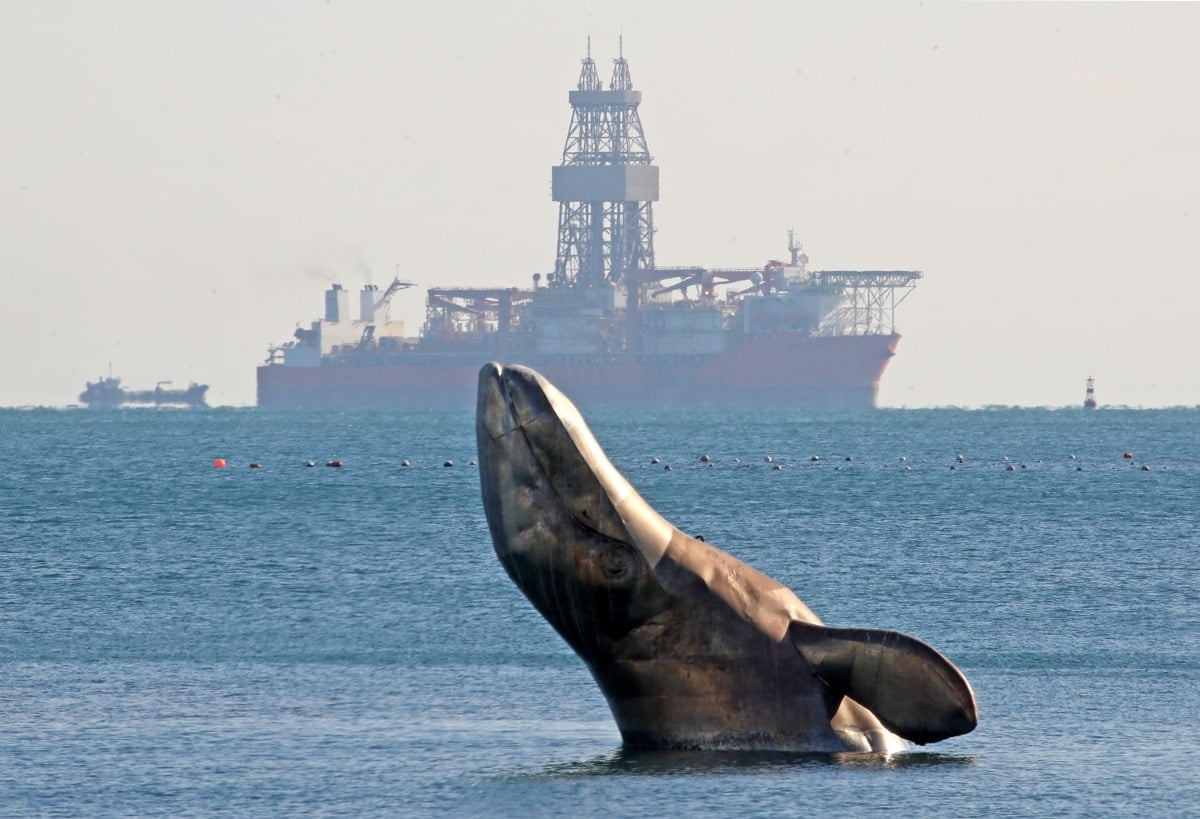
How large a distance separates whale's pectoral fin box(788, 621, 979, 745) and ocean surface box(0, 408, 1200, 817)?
0.77 m

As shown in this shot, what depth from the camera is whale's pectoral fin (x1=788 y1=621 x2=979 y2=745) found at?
19.5 metres

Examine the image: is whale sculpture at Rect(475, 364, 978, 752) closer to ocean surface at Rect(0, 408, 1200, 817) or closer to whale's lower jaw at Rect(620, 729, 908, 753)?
whale's lower jaw at Rect(620, 729, 908, 753)

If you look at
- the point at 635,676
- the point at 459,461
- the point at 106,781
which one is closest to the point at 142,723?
the point at 106,781

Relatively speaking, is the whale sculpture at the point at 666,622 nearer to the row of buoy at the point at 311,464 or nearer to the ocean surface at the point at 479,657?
the ocean surface at the point at 479,657

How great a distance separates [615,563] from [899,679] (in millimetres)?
2798

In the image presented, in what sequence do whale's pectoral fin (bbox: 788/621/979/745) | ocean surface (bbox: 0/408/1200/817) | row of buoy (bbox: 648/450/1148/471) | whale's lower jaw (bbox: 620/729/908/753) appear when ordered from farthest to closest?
1. row of buoy (bbox: 648/450/1148/471)
2. ocean surface (bbox: 0/408/1200/817)
3. whale's lower jaw (bbox: 620/729/908/753)
4. whale's pectoral fin (bbox: 788/621/979/745)

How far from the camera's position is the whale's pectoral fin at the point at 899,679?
769 inches

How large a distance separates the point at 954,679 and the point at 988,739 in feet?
14.7

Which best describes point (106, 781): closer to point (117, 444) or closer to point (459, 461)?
point (459, 461)

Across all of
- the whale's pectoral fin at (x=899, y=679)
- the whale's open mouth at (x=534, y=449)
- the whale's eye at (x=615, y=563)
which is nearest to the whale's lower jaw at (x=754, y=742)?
the whale's pectoral fin at (x=899, y=679)

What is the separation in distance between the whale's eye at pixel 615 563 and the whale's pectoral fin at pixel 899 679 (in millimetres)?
1878

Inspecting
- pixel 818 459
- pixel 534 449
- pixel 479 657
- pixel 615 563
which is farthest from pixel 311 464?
pixel 534 449

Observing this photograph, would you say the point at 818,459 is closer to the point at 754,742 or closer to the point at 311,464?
the point at 311,464

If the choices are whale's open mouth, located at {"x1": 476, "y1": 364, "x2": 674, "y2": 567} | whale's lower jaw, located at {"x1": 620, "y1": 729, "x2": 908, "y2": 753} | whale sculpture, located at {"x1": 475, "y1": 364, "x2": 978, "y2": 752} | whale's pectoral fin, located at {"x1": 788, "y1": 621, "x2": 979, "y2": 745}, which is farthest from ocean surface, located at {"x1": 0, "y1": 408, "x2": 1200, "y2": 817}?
whale's open mouth, located at {"x1": 476, "y1": 364, "x2": 674, "y2": 567}
